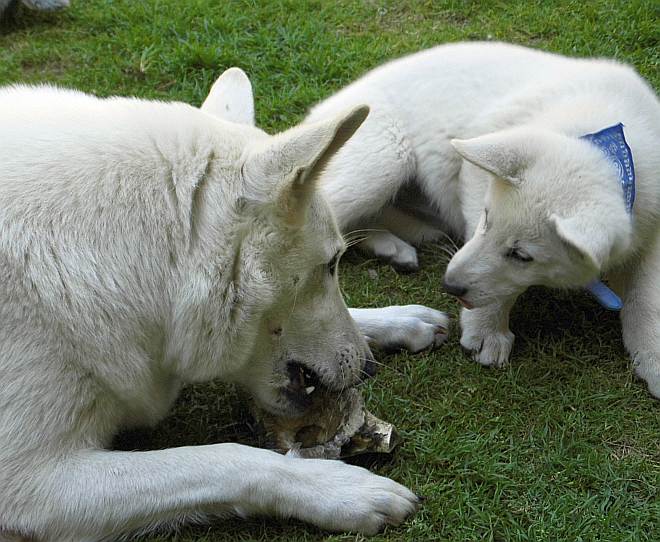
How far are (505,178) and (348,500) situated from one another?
1.50 m

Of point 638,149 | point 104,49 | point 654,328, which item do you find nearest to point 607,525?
point 654,328

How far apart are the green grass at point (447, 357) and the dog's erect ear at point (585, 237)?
625mm

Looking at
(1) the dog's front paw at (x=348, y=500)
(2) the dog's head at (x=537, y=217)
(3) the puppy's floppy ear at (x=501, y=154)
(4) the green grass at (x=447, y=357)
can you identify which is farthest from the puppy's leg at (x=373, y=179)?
(1) the dog's front paw at (x=348, y=500)

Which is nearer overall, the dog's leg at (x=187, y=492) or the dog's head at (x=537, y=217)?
the dog's leg at (x=187, y=492)

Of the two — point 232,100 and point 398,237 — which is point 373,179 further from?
point 232,100

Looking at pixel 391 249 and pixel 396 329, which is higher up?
pixel 396 329

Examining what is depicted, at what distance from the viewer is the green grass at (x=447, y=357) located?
3062mm

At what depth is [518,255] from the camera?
3.62 metres

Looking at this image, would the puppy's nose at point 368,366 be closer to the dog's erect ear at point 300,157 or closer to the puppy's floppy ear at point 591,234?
the dog's erect ear at point 300,157

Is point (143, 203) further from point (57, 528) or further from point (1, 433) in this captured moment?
point (57, 528)

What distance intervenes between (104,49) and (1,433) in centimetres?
408

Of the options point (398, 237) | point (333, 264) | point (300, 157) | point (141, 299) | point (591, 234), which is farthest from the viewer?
point (398, 237)

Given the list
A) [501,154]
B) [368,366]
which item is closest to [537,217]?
[501,154]

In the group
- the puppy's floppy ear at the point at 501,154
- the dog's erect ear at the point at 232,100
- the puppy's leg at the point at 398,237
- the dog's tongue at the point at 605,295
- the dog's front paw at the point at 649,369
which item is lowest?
the puppy's leg at the point at 398,237
